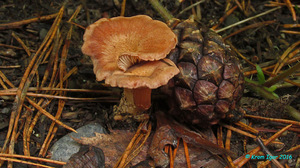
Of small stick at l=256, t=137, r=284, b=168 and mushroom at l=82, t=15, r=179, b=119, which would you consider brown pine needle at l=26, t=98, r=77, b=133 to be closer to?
mushroom at l=82, t=15, r=179, b=119

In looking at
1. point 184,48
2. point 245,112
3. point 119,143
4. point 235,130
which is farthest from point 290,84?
point 119,143

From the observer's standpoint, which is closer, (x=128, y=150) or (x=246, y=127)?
(x=128, y=150)

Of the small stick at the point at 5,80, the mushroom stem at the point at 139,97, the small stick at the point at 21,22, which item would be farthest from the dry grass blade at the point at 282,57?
the small stick at the point at 5,80

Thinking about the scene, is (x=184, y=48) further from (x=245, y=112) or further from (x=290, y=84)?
(x=290, y=84)

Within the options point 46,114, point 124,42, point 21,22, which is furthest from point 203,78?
point 21,22

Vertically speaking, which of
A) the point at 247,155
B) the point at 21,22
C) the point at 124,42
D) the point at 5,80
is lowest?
the point at 247,155

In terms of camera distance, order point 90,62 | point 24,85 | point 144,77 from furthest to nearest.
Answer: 1. point 90,62
2. point 24,85
3. point 144,77

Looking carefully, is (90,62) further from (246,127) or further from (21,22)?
(246,127)
